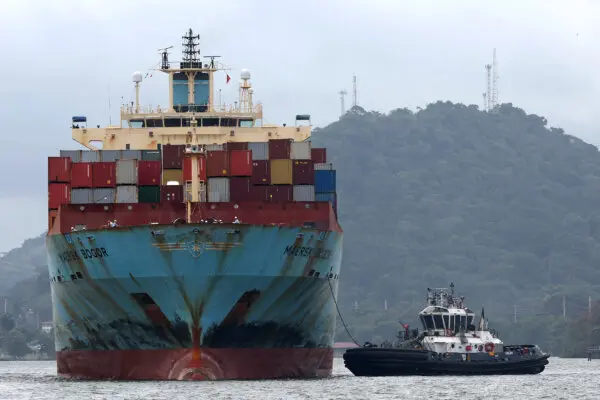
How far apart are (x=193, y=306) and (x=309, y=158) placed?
12.9 m

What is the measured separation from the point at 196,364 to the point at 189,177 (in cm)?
956

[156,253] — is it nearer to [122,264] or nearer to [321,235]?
[122,264]

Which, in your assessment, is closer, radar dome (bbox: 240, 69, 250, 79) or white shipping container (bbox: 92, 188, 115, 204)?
white shipping container (bbox: 92, 188, 115, 204)

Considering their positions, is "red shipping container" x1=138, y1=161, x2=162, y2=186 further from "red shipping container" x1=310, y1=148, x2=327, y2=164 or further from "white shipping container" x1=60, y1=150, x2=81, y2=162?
"red shipping container" x1=310, y1=148, x2=327, y2=164

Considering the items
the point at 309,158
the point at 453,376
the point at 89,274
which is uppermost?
the point at 309,158

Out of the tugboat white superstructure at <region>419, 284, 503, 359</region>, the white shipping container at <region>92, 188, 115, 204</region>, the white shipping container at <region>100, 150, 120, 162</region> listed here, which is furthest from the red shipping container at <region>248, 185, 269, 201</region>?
the tugboat white superstructure at <region>419, 284, 503, 359</region>

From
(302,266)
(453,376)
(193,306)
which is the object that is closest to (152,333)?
(193,306)

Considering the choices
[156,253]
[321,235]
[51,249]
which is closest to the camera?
→ [156,253]

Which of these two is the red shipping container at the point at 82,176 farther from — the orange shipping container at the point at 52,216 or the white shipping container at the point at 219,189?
the white shipping container at the point at 219,189

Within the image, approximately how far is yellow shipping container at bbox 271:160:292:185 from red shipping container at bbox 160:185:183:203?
514cm

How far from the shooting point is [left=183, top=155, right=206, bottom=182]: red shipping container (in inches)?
2926

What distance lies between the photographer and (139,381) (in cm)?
7319

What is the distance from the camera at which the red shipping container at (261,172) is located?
257 ft

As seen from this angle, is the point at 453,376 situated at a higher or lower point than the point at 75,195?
lower
